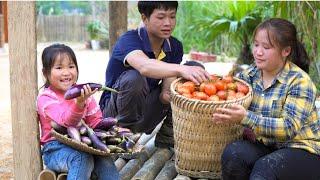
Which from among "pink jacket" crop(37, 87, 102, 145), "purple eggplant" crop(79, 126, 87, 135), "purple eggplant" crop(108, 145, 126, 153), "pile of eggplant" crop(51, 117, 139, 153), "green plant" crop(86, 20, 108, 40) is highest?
"pink jacket" crop(37, 87, 102, 145)

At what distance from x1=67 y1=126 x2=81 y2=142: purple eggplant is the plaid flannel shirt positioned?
3.17 feet

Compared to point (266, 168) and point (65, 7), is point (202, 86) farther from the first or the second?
point (65, 7)

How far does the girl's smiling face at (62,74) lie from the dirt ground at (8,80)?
1.56 metres

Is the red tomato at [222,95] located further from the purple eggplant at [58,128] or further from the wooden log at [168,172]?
the purple eggplant at [58,128]

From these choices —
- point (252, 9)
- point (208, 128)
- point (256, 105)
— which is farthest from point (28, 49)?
point (252, 9)

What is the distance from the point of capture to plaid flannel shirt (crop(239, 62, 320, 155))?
3.05 m

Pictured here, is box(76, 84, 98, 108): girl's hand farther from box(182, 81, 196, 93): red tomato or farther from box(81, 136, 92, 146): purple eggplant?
box(182, 81, 196, 93): red tomato

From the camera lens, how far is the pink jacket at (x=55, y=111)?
3.12 m

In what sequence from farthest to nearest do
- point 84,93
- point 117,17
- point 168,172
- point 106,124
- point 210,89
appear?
1. point 117,17
2. point 168,172
3. point 106,124
4. point 210,89
5. point 84,93

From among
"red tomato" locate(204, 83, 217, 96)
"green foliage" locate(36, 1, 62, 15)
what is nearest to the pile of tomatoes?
"red tomato" locate(204, 83, 217, 96)

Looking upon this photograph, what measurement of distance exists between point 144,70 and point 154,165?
747 mm

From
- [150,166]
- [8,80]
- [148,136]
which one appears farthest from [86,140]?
[8,80]

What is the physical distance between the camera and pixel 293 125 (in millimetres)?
3031

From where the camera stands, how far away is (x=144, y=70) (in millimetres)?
3740
